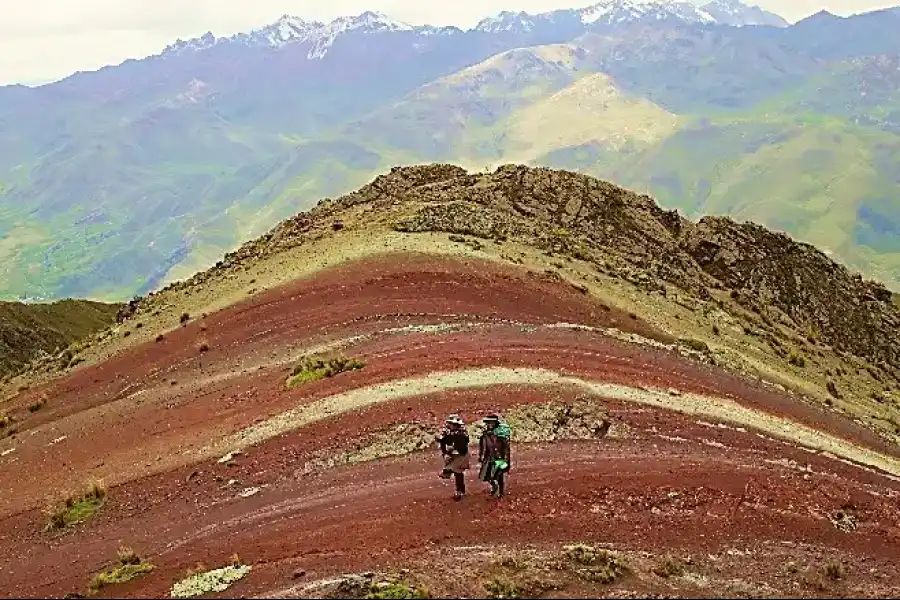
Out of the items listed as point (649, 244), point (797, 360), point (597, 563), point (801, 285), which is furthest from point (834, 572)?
point (801, 285)

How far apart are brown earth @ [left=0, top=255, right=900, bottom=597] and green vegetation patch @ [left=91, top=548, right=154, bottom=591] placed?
1.01 ft

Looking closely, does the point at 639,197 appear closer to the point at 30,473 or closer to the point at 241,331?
the point at 241,331

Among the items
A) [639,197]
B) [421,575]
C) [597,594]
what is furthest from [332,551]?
[639,197]

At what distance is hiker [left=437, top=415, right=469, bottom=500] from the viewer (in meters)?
19.2

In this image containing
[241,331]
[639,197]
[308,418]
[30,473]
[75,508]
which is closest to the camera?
[75,508]

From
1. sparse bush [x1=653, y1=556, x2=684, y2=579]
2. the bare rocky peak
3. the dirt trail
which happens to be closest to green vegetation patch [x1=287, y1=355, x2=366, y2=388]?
the dirt trail

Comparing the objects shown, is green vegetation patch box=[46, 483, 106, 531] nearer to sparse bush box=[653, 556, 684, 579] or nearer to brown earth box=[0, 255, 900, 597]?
brown earth box=[0, 255, 900, 597]

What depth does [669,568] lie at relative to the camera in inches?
637

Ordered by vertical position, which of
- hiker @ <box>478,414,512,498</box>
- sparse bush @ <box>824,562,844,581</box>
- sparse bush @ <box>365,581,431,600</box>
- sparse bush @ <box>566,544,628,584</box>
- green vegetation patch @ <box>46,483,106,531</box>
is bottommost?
sparse bush @ <box>824,562,844,581</box>

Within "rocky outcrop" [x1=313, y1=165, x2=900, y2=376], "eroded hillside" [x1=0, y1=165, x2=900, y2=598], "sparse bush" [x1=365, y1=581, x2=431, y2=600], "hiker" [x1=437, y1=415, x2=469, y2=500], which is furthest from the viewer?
"rocky outcrop" [x1=313, y1=165, x2=900, y2=376]

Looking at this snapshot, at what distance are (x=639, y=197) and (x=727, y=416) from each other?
39277mm

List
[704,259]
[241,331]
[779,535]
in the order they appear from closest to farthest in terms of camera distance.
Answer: [779,535] < [241,331] < [704,259]

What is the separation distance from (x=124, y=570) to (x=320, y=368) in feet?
43.7

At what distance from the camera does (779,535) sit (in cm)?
1853
